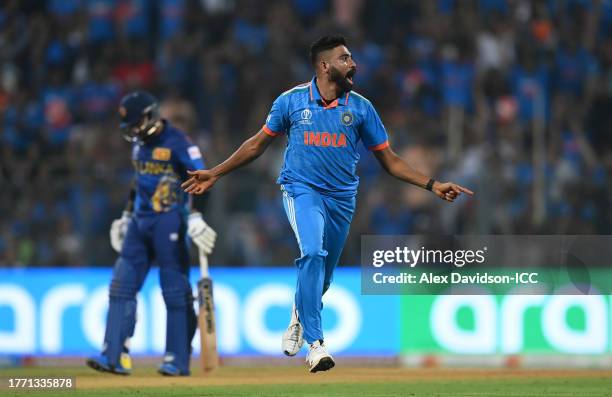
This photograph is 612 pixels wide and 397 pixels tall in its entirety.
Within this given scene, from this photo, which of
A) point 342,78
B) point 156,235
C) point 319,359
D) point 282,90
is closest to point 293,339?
point 319,359

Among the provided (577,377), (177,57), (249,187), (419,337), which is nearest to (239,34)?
(177,57)

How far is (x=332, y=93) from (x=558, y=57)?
986cm

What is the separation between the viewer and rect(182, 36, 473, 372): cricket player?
9266mm

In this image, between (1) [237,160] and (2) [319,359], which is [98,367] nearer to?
(1) [237,160]

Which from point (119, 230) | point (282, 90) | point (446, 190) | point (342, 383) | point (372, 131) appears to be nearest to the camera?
point (446, 190)

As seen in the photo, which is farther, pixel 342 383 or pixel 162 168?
pixel 162 168

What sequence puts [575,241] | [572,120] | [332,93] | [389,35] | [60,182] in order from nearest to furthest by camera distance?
1. [332,93]
2. [575,241]
3. [60,182]
4. [572,120]
5. [389,35]

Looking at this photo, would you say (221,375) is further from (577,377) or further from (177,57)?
(177,57)

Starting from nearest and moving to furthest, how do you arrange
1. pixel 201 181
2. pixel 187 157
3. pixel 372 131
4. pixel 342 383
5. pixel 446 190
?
pixel 446 190 < pixel 201 181 < pixel 372 131 < pixel 342 383 < pixel 187 157

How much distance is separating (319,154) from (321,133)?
0.15 m

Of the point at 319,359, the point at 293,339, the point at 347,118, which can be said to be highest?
the point at 347,118

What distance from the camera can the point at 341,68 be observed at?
9.35 meters

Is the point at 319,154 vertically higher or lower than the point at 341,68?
lower

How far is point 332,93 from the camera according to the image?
9422 mm
